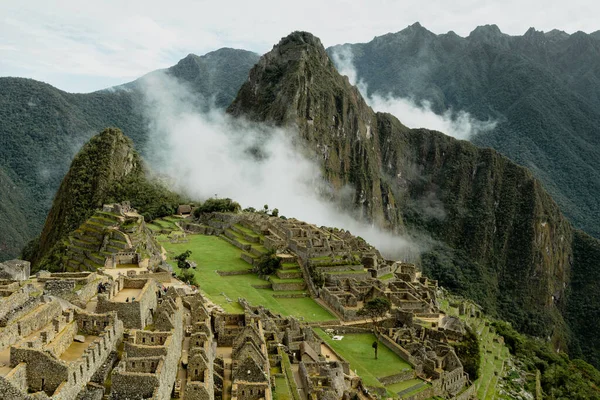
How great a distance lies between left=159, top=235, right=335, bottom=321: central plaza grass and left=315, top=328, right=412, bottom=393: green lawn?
370 cm

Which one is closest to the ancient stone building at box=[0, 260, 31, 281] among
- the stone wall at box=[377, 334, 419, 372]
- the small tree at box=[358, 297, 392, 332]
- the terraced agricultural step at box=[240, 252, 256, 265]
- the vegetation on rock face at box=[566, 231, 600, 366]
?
the stone wall at box=[377, 334, 419, 372]

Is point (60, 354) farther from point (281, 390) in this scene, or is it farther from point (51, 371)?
point (281, 390)

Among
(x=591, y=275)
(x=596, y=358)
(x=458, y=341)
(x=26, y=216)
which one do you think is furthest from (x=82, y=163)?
(x=591, y=275)

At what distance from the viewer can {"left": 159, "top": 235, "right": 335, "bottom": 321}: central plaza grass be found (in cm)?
3897

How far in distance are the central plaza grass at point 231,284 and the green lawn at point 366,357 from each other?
3.70m

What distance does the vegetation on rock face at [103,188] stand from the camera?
80750mm

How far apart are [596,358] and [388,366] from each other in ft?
332

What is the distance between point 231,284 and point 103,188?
53.0 meters

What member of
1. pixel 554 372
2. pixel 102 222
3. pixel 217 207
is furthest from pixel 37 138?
pixel 554 372

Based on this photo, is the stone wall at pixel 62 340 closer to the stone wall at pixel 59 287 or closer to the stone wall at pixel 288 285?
the stone wall at pixel 59 287

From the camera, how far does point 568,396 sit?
4588 centimetres

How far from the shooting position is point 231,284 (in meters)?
44.5

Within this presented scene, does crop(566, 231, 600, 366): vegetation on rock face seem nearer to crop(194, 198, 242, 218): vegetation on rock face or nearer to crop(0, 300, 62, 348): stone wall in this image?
crop(194, 198, 242, 218): vegetation on rock face

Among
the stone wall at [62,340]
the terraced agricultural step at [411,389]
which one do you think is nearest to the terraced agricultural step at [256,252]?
the terraced agricultural step at [411,389]
